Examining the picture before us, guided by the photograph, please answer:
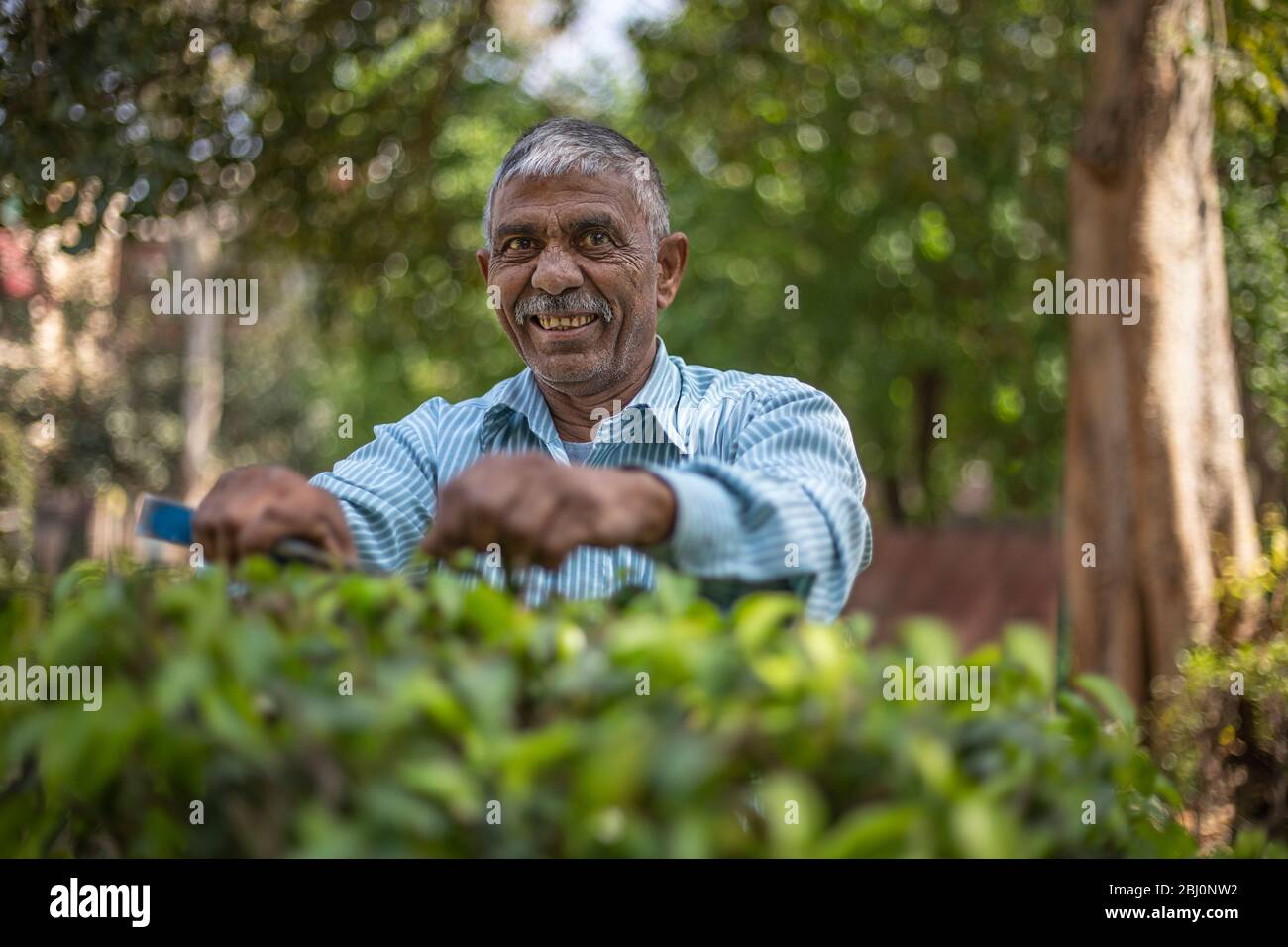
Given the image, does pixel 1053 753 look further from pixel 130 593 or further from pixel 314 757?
pixel 130 593

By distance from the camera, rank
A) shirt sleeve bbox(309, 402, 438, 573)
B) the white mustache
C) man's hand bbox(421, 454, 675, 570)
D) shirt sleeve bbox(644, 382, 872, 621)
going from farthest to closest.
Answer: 1. the white mustache
2. shirt sleeve bbox(309, 402, 438, 573)
3. shirt sleeve bbox(644, 382, 872, 621)
4. man's hand bbox(421, 454, 675, 570)

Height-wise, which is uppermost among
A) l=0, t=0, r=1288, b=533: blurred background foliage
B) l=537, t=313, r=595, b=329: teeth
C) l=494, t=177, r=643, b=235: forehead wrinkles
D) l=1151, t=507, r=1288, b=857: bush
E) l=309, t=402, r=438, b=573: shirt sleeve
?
l=0, t=0, r=1288, b=533: blurred background foliage

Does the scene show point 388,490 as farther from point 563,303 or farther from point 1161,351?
point 1161,351

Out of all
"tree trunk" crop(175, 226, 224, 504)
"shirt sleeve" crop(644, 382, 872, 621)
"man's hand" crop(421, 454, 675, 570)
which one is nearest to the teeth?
"shirt sleeve" crop(644, 382, 872, 621)

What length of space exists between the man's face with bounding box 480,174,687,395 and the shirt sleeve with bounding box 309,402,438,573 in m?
0.38

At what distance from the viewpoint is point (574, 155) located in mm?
2857

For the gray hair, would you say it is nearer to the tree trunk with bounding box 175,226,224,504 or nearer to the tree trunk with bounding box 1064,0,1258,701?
the tree trunk with bounding box 1064,0,1258,701

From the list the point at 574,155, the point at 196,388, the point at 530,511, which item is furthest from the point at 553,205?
the point at 196,388

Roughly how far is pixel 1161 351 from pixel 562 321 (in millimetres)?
3605

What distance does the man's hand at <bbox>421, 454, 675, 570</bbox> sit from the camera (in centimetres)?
156

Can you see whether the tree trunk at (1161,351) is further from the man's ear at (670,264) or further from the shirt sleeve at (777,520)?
the shirt sleeve at (777,520)

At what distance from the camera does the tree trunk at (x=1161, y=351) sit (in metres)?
5.62

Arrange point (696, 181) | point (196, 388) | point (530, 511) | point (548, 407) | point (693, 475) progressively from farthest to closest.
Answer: point (196, 388) < point (696, 181) < point (548, 407) < point (693, 475) < point (530, 511)

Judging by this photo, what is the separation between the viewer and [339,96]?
8289 millimetres
